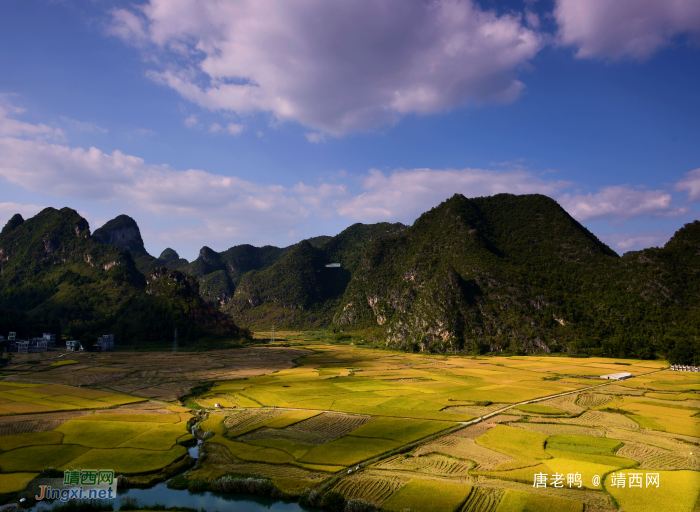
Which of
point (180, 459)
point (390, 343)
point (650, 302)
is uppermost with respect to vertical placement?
point (650, 302)

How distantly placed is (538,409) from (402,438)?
824 inches

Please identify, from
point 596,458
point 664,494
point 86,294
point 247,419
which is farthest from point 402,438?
point 86,294

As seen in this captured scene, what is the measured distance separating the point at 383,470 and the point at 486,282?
4836 inches

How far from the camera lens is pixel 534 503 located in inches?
805

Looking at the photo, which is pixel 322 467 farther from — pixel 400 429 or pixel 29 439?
pixel 29 439

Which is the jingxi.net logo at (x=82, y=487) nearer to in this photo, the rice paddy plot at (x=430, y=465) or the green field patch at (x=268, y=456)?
the green field patch at (x=268, y=456)

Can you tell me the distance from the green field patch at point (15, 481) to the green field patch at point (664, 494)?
118 ft

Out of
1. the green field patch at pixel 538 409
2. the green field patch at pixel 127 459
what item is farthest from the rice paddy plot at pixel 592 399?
the green field patch at pixel 127 459

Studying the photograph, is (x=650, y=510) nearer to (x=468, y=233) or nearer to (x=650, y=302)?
(x=650, y=302)

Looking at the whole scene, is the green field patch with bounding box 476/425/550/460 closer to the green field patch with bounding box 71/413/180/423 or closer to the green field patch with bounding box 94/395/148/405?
the green field patch with bounding box 71/413/180/423

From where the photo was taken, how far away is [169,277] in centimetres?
15900

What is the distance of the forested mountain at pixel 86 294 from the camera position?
129 metres

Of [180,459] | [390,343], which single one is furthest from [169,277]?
[180,459]

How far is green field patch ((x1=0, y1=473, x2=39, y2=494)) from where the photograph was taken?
22002 millimetres
